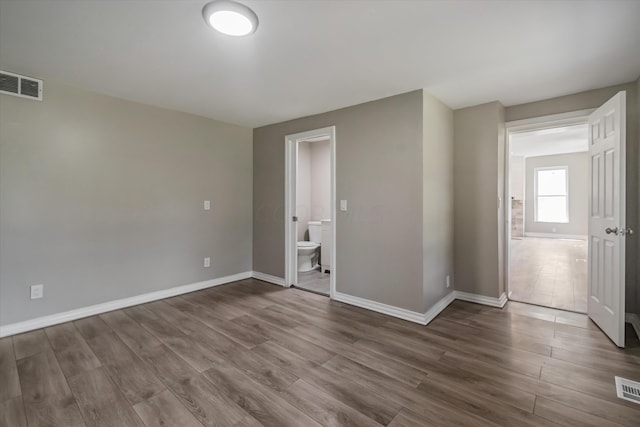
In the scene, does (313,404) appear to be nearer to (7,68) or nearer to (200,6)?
(200,6)

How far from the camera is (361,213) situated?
10.9 feet

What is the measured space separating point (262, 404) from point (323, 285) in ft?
8.06

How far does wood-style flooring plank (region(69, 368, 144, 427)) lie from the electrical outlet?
126cm

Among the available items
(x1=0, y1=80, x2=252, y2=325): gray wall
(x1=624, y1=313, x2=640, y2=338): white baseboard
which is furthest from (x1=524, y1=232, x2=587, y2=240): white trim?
(x1=0, y1=80, x2=252, y2=325): gray wall

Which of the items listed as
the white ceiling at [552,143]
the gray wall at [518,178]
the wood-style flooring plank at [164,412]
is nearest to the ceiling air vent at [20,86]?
the wood-style flooring plank at [164,412]

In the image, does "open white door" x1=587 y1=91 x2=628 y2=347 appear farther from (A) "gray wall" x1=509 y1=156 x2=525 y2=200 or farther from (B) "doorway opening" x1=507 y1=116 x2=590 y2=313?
(A) "gray wall" x1=509 y1=156 x2=525 y2=200

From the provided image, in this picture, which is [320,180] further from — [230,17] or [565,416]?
[565,416]

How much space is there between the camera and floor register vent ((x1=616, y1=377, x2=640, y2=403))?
1.77 metres

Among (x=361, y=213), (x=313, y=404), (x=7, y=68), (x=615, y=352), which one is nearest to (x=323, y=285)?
(x=361, y=213)

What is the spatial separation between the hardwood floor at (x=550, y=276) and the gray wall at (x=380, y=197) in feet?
5.65

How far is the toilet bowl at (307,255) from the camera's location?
4805mm

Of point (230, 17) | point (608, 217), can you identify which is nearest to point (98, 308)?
point (230, 17)

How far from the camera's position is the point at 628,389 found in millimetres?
1848

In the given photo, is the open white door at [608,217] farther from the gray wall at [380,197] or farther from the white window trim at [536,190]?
the white window trim at [536,190]
